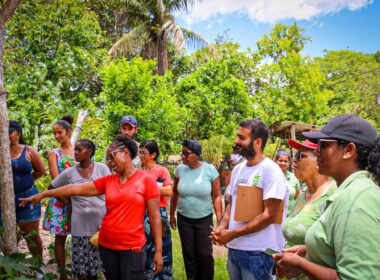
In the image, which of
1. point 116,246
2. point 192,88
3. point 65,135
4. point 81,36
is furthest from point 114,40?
point 116,246

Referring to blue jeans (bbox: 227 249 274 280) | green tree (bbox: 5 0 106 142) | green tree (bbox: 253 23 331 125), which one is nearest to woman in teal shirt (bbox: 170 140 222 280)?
blue jeans (bbox: 227 249 274 280)

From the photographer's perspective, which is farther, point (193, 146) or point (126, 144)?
point (193, 146)

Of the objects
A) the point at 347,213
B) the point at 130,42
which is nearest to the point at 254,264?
the point at 347,213

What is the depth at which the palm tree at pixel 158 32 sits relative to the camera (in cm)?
1619

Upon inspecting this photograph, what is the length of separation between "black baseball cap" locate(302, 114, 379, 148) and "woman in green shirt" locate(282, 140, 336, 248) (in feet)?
2.48

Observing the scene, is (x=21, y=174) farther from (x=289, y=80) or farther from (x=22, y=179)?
(x=289, y=80)

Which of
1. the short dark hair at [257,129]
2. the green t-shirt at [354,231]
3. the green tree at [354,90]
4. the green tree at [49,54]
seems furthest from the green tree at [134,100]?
the green tree at [354,90]

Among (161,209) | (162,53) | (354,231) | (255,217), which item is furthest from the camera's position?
(162,53)

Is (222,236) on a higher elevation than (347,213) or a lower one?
lower

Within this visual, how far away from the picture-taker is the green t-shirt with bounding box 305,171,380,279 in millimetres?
1302

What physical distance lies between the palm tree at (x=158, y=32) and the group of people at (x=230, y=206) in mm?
12287

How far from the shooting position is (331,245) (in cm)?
146

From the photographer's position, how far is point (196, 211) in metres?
4.26

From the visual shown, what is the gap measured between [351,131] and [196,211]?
283cm
